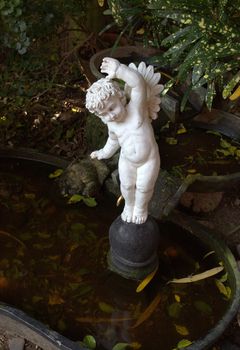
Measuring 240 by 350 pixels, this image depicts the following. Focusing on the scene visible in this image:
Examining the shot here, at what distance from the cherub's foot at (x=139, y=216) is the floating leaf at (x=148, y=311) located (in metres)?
0.31

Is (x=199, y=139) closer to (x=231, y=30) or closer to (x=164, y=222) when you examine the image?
(x=164, y=222)

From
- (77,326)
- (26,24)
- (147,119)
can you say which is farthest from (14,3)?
(77,326)

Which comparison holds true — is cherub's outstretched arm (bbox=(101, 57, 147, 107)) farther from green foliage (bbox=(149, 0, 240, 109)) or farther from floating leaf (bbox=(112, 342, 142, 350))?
floating leaf (bbox=(112, 342, 142, 350))

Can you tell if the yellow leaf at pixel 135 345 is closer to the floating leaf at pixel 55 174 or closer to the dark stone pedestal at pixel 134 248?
the dark stone pedestal at pixel 134 248

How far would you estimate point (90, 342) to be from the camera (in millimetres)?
1643

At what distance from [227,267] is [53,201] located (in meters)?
0.83

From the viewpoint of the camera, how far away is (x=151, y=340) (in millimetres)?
1688

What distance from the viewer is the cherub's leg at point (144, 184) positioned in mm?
1601

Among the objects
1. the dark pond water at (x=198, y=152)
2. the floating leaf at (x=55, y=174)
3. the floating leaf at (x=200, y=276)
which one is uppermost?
the dark pond water at (x=198, y=152)

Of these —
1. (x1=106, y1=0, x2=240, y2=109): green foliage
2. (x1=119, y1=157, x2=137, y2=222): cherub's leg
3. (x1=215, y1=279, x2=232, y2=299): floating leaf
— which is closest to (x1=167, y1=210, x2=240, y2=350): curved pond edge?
(x1=215, y1=279, x2=232, y2=299): floating leaf

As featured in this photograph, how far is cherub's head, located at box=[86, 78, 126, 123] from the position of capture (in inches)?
57.7

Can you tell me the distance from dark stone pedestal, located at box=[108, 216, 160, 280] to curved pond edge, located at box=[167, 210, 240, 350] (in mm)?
262

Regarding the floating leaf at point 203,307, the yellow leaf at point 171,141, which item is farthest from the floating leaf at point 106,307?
the yellow leaf at point 171,141

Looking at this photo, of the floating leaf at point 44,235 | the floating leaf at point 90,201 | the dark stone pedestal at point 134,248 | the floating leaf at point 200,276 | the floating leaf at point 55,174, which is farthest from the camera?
the floating leaf at point 55,174
